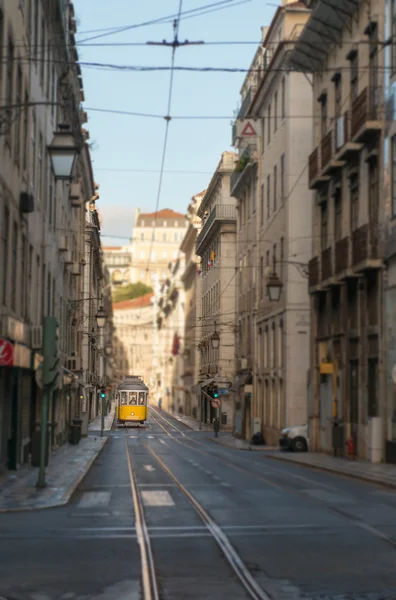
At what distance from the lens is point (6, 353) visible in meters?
23.2

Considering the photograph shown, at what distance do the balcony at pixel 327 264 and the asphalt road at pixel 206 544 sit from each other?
50.9 ft

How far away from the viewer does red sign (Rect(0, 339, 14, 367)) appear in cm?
2288

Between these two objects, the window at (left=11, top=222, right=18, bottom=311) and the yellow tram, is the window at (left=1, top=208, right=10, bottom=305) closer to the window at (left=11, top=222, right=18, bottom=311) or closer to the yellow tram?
the window at (left=11, top=222, right=18, bottom=311)

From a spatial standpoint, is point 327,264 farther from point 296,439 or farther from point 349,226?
point 296,439

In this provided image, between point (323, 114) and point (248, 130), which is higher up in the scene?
point (248, 130)

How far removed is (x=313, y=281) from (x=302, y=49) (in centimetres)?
916

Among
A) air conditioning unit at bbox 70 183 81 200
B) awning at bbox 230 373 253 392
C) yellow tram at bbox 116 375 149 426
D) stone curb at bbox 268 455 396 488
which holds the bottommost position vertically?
stone curb at bbox 268 455 396 488

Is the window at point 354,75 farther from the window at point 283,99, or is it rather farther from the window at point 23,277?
the window at point 283,99

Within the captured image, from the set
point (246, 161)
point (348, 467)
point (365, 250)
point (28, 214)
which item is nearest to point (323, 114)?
point (365, 250)

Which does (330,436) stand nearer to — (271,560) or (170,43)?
(170,43)

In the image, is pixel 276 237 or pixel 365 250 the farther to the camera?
pixel 276 237

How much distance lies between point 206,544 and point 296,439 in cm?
3107

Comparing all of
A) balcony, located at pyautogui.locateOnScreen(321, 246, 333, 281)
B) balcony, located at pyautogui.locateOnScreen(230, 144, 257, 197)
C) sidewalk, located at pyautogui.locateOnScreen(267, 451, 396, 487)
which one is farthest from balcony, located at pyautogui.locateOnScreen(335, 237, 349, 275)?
balcony, located at pyautogui.locateOnScreen(230, 144, 257, 197)

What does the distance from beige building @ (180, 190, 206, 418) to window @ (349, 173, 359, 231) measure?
64.1m
